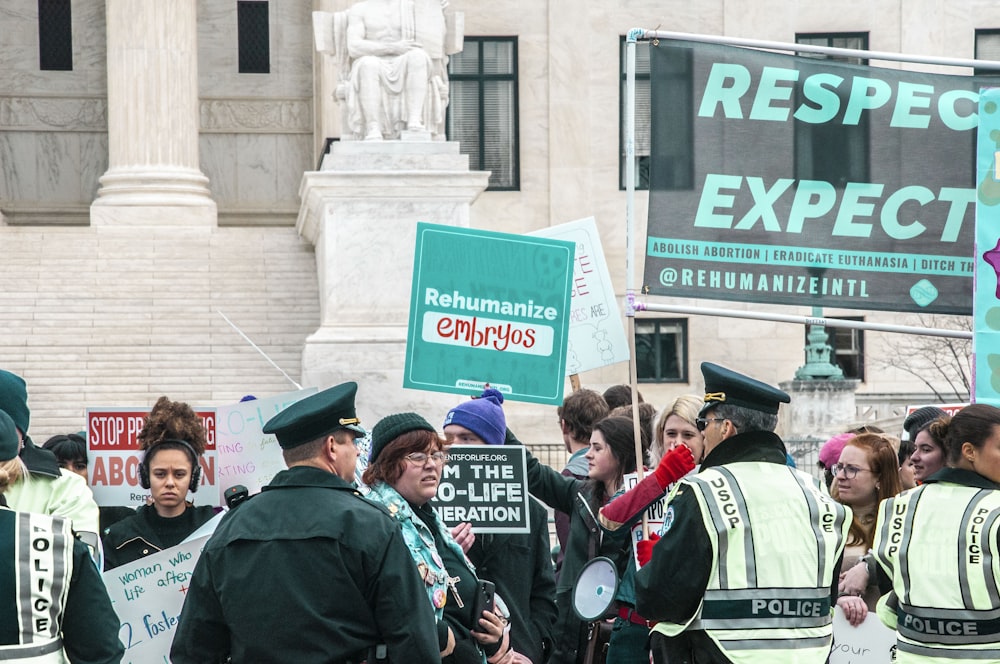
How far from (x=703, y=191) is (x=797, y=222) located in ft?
1.64

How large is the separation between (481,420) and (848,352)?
2215 centimetres

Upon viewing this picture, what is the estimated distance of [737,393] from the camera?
208 inches

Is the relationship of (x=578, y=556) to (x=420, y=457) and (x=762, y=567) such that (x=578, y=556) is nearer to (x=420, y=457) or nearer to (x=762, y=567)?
(x=420, y=457)

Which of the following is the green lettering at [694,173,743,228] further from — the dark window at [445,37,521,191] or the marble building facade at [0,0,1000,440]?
the dark window at [445,37,521,191]

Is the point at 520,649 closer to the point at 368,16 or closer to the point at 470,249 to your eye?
the point at 470,249

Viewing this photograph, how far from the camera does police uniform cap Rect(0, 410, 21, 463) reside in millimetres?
4736

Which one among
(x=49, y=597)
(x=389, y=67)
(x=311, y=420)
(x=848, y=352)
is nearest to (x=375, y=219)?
(x=389, y=67)

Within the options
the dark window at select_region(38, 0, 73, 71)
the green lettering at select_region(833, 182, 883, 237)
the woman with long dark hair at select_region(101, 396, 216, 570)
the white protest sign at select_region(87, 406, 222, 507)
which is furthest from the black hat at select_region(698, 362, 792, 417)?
the dark window at select_region(38, 0, 73, 71)

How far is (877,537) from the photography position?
5.57 meters

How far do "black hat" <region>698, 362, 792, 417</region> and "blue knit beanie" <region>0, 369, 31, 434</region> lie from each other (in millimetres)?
2173

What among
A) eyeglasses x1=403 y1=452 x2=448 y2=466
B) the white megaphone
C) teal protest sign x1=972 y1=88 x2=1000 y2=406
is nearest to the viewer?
eyeglasses x1=403 y1=452 x2=448 y2=466

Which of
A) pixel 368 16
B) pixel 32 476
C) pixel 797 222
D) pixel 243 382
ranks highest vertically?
pixel 368 16

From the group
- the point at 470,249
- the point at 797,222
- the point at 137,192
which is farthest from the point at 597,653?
the point at 137,192

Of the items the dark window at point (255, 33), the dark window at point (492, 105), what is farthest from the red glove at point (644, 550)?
the dark window at point (255, 33)
